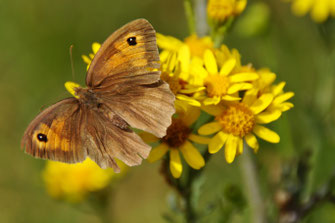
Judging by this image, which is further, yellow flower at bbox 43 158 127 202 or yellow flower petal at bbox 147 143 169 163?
yellow flower at bbox 43 158 127 202

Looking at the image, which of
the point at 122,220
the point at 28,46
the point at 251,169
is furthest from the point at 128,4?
the point at 251,169

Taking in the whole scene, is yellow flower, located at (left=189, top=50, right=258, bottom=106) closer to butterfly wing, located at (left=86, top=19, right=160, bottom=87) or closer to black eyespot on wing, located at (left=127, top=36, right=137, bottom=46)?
butterfly wing, located at (left=86, top=19, right=160, bottom=87)

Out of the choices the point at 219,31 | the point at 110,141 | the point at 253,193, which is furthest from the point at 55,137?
the point at 253,193

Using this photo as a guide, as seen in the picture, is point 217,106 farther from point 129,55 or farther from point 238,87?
point 129,55

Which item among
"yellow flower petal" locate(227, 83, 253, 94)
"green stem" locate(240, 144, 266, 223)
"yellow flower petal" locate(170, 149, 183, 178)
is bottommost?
"green stem" locate(240, 144, 266, 223)

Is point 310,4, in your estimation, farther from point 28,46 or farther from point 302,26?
point 28,46

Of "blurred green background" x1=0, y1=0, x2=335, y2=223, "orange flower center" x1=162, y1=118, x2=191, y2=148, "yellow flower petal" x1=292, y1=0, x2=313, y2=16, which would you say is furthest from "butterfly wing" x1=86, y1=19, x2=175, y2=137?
"yellow flower petal" x1=292, y1=0, x2=313, y2=16
